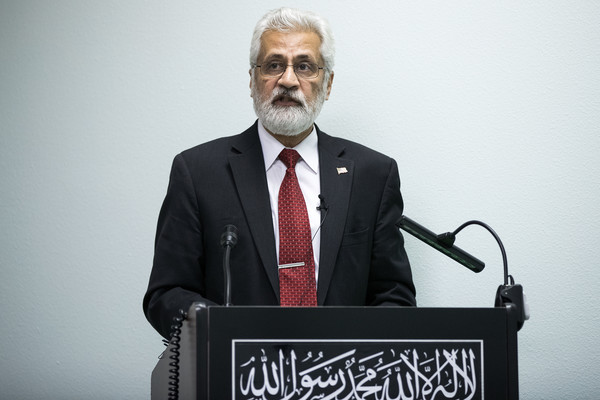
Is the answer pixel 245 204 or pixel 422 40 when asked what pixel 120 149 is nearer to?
pixel 245 204

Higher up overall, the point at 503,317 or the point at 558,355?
the point at 503,317

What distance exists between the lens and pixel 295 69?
201 centimetres

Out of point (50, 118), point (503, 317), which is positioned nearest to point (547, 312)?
point (503, 317)

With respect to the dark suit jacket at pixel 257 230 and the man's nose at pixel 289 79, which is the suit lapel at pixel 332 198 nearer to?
the dark suit jacket at pixel 257 230

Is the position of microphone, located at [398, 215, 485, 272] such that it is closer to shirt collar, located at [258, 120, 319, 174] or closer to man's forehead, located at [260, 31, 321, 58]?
shirt collar, located at [258, 120, 319, 174]

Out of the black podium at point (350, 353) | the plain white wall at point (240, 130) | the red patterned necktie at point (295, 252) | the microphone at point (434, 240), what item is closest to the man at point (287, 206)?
the red patterned necktie at point (295, 252)

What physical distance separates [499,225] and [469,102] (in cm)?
43

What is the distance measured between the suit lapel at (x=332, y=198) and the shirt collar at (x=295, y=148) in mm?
23

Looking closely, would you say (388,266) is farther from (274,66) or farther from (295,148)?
(274,66)

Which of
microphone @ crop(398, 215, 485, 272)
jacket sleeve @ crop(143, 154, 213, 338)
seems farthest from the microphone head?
jacket sleeve @ crop(143, 154, 213, 338)

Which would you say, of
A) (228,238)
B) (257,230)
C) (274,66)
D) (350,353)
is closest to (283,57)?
(274,66)

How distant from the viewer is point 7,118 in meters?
2.37

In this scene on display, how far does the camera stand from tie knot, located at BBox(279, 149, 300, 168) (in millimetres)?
1961

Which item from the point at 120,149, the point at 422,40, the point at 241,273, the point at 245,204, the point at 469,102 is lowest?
the point at 241,273
